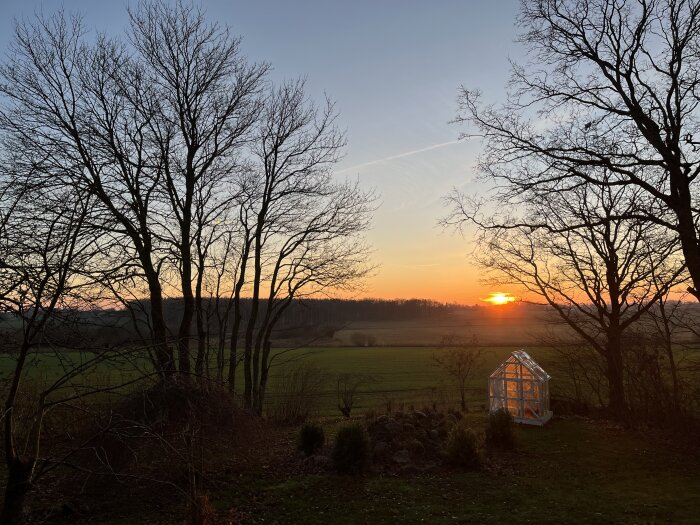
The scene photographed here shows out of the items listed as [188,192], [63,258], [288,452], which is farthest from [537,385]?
[63,258]

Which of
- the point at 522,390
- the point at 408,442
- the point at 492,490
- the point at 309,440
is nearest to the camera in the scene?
the point at 492,490

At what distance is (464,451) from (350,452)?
2.60 m

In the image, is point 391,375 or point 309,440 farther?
point 391,375

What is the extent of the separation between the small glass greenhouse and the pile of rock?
3774 millimetres

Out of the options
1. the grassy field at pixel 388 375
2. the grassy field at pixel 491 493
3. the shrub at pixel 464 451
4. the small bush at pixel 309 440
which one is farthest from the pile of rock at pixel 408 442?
the grassy field at pixel 388 375

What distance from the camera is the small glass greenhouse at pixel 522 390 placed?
15.7 metres

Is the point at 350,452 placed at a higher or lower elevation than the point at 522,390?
lower

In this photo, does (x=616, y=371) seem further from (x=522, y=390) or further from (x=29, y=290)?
(x=29, y=290)

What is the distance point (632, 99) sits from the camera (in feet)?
28.3

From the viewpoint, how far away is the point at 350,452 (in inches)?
383

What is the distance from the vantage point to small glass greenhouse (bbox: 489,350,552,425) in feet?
51.4

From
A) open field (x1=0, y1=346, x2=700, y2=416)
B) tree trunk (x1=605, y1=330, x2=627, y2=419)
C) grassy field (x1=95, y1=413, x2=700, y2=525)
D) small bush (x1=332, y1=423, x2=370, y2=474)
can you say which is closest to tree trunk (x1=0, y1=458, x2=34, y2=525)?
grassy field (x1=95, y1=413, x2=700, y2=525)

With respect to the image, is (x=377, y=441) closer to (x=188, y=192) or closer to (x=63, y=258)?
(x=188, y=192)

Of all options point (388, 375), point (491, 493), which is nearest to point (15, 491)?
point (491, 493)
